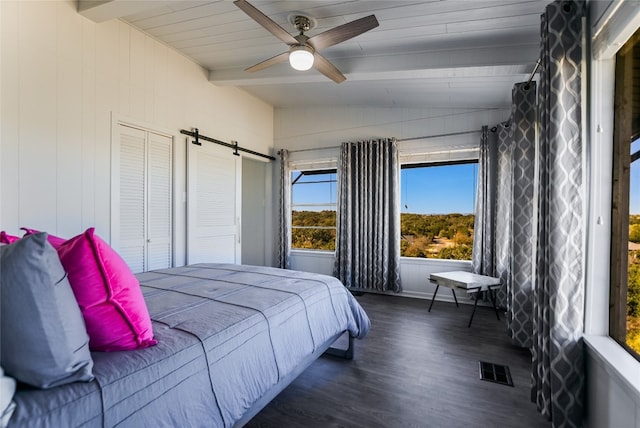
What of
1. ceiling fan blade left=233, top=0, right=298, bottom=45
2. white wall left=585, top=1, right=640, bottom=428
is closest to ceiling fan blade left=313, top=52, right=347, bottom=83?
ceiling fan blade left=233, top=0, right=298, bottom=45

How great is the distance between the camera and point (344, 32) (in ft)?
7.49

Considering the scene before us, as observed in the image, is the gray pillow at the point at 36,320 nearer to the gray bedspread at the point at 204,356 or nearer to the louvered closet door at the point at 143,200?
the gray bedspread at the point at 204,356

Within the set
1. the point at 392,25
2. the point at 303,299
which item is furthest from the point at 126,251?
the point at 392,25

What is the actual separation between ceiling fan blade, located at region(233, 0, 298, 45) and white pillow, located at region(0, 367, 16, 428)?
212cm

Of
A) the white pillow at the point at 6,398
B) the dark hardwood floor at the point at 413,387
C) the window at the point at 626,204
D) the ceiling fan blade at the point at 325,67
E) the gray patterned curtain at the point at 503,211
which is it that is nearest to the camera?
the white pillow at the point at 6,398

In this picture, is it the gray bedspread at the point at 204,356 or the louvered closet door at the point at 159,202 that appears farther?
the louvered closet door at the point at 159,202

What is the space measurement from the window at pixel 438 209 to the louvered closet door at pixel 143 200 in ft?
10.8

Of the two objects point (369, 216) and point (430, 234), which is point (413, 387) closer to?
point (369, 216)

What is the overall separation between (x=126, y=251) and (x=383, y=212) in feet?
10.6

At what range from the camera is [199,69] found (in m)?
3.99

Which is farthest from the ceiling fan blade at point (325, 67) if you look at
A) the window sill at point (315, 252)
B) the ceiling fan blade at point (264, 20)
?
the window sill at point (315, 252)

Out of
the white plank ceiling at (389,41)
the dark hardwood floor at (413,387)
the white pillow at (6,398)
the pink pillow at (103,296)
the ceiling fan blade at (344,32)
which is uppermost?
the white plank ceiling at (389,41)

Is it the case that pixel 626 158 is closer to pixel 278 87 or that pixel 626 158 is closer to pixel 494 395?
pixel 494 395

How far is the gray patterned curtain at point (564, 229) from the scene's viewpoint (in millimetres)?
1607
